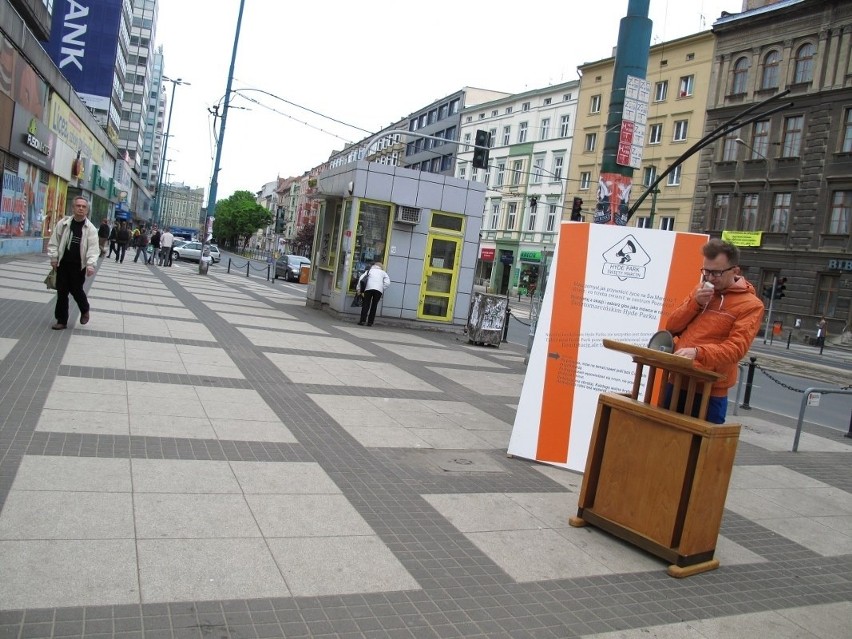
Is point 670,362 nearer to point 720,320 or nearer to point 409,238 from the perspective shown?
point 720,320

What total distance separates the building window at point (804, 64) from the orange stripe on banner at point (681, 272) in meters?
38.2

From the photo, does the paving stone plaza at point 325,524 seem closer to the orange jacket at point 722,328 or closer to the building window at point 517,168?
the orange jacket at point 722,328

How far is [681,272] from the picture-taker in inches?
247

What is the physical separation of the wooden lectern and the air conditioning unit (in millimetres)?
12568

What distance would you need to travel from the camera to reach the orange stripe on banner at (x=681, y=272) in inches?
246

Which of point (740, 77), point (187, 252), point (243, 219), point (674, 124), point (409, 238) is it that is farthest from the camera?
point (243, 219)

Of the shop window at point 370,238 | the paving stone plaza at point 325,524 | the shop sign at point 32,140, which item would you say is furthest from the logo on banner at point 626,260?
the shop sign at point 32,140

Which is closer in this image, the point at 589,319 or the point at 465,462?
the point at 465,462

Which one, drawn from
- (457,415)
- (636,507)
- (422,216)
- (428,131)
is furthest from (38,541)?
(428,131)

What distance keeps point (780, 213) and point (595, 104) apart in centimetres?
1730

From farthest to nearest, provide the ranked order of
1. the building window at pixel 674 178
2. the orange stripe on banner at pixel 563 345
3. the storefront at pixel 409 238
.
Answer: the building window at pixel 674 178, the storefront at pixel 409 238, the orange stripe on banner at pixel 563 345

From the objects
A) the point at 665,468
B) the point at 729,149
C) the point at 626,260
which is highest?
the point at 729,149

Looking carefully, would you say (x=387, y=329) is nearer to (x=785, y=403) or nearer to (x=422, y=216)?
(x=422, y=216)

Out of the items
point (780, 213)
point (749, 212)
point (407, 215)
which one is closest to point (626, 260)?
point (407, 215)
